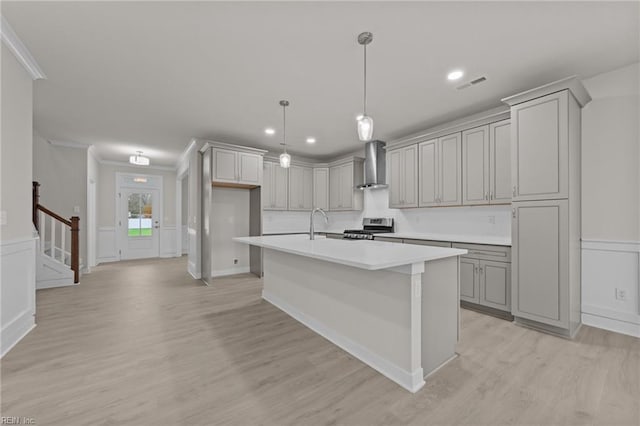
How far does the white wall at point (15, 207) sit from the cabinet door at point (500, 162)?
16.6 feet

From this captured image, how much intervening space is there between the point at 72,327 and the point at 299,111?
3666 millimetres

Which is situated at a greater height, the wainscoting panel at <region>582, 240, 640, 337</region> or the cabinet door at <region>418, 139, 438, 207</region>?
the cabinet door at <region>418, 139, 438, 207</region>

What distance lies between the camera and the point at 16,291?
2551mm

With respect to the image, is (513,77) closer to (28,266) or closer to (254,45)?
(254,45)

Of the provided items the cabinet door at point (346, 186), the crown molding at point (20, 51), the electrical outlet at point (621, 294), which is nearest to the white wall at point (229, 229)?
the cabinet door at point (346, 186)

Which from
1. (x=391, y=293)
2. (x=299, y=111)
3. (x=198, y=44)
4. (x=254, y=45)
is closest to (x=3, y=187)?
(x=198, y=44)

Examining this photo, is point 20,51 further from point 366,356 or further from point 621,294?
point 621,294

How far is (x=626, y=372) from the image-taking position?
2.01m

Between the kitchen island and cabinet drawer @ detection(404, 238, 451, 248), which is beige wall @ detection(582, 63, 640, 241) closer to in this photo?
cabinet drawer @ detection(404, 238, 451, 248)

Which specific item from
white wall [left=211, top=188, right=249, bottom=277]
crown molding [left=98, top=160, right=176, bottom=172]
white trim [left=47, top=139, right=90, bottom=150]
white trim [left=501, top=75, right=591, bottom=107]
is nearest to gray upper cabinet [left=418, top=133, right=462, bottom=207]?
white trim [left=501, top=75, right=591, bottom=107]

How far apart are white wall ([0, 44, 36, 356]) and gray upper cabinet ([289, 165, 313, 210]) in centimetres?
404

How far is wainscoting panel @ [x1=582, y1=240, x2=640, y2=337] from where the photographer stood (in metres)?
2.65

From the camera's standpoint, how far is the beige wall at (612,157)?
2.67m

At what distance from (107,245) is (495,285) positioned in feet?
28.4
